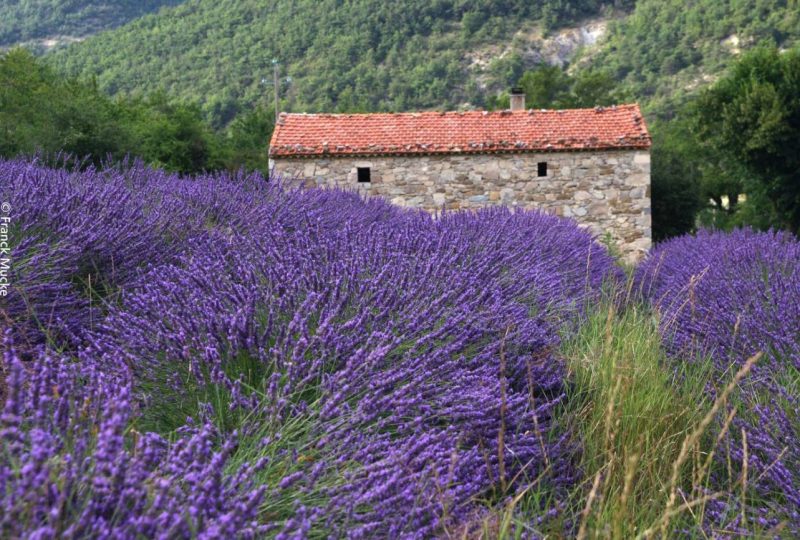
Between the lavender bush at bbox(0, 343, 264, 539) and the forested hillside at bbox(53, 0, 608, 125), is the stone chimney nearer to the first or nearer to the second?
the lavender bush at bbox(0, 343, 264, 539)

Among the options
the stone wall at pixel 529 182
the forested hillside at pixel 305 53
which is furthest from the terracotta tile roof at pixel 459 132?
the forested hillside at pixel 305 53

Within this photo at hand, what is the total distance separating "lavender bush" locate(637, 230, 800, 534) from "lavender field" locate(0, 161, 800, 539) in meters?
0.02

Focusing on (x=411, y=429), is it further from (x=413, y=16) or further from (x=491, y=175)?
(x=413, y=16)

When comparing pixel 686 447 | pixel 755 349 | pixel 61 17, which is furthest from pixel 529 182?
pixel 61 17

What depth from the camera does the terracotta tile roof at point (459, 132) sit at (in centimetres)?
1538

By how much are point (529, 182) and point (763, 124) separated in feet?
19.1

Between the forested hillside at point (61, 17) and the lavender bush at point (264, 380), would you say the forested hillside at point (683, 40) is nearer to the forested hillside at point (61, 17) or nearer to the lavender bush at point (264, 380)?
the forested hillside at point (61, 17)

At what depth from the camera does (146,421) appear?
6.88 feet

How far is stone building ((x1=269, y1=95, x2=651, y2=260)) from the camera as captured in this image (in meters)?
15.3

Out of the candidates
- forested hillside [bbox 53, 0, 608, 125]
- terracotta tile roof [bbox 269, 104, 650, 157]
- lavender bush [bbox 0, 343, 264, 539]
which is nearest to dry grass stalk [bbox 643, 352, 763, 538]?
lavender bush [bbox 0, 343, 264, 539]

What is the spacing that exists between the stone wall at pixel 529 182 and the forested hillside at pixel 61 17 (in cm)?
5639

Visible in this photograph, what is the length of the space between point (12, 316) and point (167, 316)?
0.58 meters

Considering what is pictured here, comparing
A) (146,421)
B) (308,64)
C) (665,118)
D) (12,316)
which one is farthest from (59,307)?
(308,64)

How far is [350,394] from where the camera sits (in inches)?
81.4
